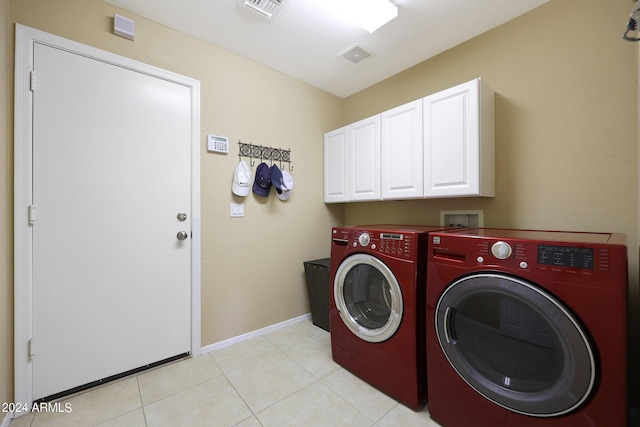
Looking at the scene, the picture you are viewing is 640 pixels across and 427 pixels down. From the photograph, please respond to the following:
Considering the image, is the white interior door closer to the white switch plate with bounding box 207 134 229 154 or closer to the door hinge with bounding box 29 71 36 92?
the door hinge with bounding box 29 71 36 92

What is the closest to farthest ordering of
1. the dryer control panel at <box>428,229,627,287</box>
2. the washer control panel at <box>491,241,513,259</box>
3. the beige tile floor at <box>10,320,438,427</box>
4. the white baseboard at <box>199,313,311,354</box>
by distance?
the dryer control panel at <box>428,229,627,287</box> < the washer control panel at <box>491,241,513,259</box> < the beige tile floor at <box>10,320,438,427</box> < the white baseboard at <box>199,313,311,354</box>

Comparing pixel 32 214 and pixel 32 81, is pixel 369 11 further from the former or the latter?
pixel 32 214

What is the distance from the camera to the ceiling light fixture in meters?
1.58

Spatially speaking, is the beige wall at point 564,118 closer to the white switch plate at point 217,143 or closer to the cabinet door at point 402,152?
the cabinet door at point 402,152

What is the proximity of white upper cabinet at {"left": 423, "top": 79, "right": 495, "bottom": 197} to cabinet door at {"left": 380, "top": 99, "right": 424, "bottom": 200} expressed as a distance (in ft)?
0.19

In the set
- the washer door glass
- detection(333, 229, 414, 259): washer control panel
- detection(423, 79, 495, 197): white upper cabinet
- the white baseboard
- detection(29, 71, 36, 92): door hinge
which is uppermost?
detection(29, 71, 36, 92): door hinge

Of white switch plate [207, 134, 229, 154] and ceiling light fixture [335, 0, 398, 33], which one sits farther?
white switch plate [207, 134, 229, 154]

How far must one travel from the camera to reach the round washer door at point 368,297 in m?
1.47

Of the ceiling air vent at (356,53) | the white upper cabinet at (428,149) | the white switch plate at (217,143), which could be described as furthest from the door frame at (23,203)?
the white upper cabinet at (428,149)

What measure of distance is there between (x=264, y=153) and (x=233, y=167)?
1.06ft

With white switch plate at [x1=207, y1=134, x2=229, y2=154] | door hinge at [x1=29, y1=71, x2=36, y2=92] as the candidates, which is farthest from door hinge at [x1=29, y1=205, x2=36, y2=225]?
white switch plate at [x1=207, y1=134, x2=229, y2=154]

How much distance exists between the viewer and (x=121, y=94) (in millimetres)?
1647

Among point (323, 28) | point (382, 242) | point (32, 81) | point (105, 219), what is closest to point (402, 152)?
point (382, 242)

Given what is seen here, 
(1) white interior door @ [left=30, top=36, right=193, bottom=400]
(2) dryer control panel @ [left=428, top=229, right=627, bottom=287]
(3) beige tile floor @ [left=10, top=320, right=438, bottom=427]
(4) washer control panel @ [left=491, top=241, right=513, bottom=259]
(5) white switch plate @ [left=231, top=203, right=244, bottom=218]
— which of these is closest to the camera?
(2) dryer control panel @ [left=428, top=229, right=627, bottom=287]
